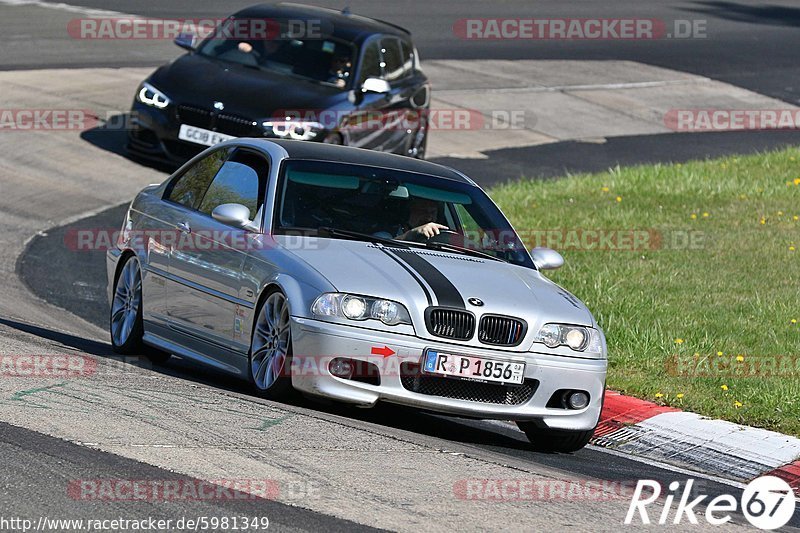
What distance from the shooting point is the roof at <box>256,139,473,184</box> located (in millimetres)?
9281

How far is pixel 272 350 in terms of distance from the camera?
321 inches

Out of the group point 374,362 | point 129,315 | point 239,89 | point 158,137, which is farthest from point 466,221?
point 158,137

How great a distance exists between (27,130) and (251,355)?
10188mm

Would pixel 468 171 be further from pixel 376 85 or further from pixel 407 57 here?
pixel 376 85

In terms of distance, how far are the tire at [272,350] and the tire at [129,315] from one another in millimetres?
1668

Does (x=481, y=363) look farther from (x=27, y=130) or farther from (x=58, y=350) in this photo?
(x=27, y=130)

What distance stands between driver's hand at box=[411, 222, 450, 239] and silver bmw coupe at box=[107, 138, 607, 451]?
0.02 meters

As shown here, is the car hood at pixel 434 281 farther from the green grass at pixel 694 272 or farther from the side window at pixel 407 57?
the side window at pixel 407 57

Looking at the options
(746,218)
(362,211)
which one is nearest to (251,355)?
(362,211)

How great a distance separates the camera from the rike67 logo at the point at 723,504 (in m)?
6.61

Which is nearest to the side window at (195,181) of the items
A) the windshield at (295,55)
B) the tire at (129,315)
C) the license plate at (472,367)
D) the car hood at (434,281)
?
the tire at (129,315)

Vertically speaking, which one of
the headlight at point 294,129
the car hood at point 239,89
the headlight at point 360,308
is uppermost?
the headlight at point 360,308

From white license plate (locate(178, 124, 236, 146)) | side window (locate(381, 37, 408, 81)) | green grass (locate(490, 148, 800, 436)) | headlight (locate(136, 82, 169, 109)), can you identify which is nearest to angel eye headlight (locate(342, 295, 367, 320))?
green grass (locate(490, 148, 800, 436))

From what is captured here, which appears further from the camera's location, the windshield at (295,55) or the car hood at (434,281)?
the windshield at (295,55)
